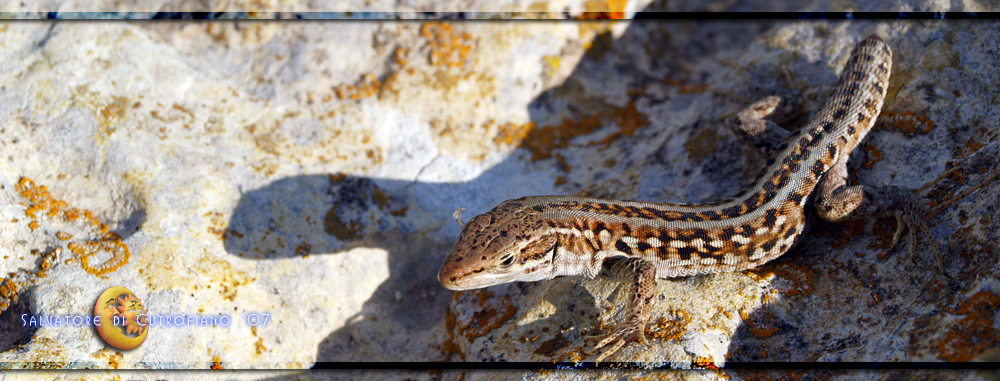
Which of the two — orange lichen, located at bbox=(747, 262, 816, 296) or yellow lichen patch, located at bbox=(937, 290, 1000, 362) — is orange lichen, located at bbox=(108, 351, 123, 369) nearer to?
orange lichen, located at bbox=(747, 262, 816, 296)

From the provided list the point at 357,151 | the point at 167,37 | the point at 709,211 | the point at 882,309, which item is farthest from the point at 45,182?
the point at 882,309

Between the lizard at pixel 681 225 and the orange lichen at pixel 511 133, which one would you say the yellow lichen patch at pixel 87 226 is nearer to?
the lizard at pixel 681 225

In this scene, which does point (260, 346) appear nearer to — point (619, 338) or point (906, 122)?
point (619, 338)

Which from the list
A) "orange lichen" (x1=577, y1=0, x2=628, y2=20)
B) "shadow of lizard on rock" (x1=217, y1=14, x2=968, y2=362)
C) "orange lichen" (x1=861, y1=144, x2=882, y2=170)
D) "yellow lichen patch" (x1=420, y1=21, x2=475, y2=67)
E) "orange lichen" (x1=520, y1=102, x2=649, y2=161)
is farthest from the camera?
"orange lichen" (x1=577, y1=0, x2=628, y2=20)

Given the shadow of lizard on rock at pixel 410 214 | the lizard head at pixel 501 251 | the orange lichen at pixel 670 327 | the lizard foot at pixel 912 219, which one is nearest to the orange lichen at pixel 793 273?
the shadow of lizard on rock at pixel 410 214

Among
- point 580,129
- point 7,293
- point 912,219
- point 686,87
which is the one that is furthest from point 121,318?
point 686,87

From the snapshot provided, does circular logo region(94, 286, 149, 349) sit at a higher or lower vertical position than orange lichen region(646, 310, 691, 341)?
higher

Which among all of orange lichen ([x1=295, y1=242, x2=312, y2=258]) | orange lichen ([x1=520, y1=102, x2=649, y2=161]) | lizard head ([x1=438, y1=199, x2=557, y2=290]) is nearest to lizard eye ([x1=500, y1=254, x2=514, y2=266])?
lizard head ([x1=438, y1=199, x2=557, y2=290])
